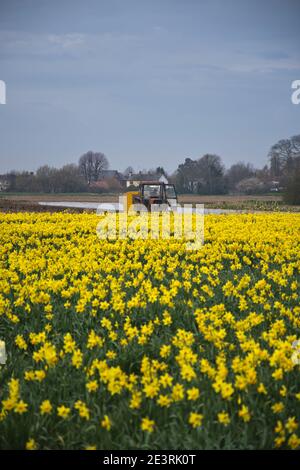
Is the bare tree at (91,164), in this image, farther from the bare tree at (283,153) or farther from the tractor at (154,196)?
the tractor at (154,196)

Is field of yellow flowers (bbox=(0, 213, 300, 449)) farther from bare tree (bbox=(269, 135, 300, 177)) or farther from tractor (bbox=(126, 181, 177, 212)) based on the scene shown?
bare tree (bbox=(269, 135, 300, 177))

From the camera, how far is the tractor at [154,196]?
19.0 metres

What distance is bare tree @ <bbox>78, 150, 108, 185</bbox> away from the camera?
265 feet

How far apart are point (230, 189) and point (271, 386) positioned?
61.1 m

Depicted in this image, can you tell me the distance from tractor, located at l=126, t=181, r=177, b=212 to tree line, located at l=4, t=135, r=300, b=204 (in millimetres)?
32253

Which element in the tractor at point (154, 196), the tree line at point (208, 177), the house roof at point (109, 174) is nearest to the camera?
the tractor at point (154, 196)

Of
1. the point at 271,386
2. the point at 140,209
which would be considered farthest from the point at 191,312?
the point at 140,209

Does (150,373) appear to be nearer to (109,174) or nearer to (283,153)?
(283,153)

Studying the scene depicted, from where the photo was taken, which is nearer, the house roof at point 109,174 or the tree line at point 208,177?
the tree line at point 208,177

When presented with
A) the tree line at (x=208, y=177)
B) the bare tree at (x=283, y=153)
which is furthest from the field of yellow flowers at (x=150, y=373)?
Answer: the bare tree at (x=283, y=153)

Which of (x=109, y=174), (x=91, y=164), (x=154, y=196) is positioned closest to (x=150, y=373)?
(x=154, y=196)

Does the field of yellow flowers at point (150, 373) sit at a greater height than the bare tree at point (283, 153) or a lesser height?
lesser

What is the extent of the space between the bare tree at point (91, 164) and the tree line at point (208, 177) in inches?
13.0
